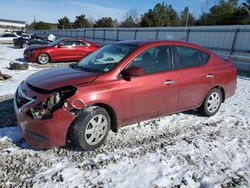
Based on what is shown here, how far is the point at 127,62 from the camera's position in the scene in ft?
13.0

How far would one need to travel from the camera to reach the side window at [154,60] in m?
4.15

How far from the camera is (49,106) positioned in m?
3.35

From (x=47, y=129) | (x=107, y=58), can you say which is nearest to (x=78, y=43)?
(x=107, y=58)

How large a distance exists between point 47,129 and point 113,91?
1075 millimetres

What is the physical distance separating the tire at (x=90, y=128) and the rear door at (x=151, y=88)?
0.39 meters

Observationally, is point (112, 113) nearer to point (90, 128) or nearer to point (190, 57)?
point (90, 128)

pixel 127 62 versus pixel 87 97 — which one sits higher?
pixel 127 62

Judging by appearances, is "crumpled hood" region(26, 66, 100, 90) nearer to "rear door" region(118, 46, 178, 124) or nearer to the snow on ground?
"rear door" region(118, 46, 178, 124)

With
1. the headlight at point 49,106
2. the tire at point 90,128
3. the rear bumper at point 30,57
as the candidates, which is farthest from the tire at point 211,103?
the rear bumper at point 30,57

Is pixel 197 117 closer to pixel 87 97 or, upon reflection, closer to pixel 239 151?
pixel 239 151

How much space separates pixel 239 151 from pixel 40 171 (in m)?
2.97

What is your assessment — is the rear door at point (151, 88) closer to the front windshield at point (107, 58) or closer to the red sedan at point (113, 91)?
the red sedan at point (113, 91)

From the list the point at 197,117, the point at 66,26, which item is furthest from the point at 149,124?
the point at 66,26

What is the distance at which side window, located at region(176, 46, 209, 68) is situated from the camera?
4688 mm
